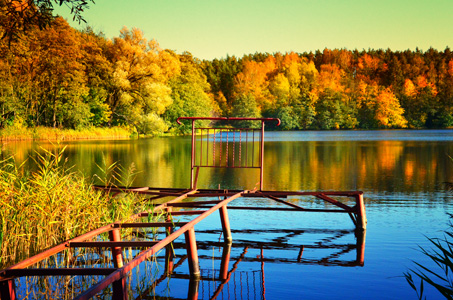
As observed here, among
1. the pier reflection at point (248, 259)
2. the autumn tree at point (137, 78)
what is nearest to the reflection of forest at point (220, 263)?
the pier reflection at point (248, 259)

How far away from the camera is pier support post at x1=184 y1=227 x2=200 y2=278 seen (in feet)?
22.8

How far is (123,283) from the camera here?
16.5 feet

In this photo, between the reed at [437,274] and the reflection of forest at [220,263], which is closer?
the reed at [437,274]

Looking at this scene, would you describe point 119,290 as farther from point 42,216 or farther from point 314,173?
point 314,173

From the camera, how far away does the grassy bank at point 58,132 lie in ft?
140

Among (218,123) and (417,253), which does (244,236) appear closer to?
(417,253)

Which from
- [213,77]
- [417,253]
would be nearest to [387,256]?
[417,253]

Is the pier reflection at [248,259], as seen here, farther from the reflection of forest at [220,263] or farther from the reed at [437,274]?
the reed at [437,274]

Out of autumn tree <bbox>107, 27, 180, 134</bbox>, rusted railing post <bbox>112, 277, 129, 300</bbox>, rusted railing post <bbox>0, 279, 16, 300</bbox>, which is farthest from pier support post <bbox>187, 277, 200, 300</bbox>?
autumn tree <bbox>107, 27, 180, 134</bbox>

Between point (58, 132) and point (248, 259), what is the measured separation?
38.1 m

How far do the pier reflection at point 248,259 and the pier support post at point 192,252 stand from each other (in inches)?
3.3

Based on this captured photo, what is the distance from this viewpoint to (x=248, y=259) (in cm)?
823

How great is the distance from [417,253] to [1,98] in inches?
1533

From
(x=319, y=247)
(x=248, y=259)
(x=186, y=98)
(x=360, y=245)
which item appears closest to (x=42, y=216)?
(x=248, y=259)
